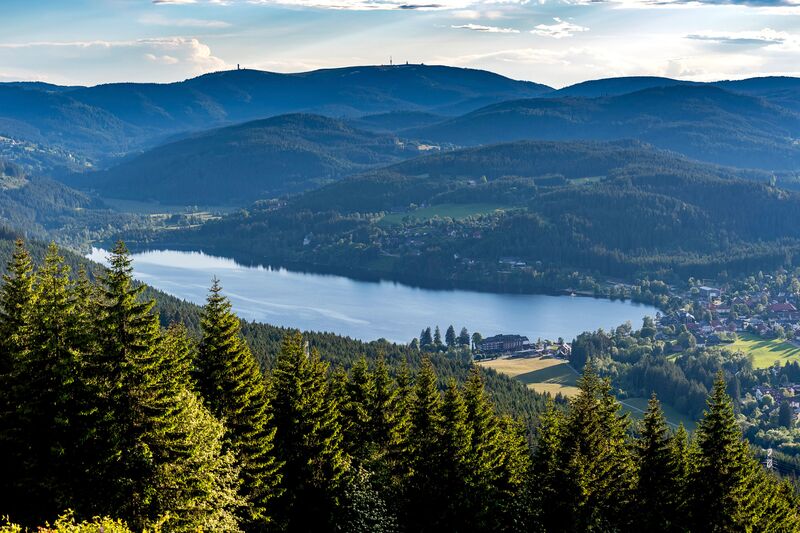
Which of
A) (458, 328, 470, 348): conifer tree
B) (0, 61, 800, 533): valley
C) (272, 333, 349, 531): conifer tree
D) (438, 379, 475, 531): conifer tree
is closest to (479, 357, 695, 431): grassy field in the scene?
(0, 61, 800, 533): valley

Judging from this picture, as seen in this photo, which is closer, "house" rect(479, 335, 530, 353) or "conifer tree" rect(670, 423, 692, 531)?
"conifer tree" rect(670, 423, 692, 531)

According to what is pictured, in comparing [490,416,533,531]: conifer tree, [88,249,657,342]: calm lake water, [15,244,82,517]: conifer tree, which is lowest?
[88,249,657,342]: calm lake water

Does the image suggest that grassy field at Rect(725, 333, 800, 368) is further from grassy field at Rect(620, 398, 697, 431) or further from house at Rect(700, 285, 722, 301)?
house at Rect(700, 285, 722, 301)

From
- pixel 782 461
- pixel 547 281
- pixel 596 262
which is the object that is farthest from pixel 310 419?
pixel 596 262

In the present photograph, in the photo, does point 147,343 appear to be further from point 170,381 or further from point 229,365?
point 229,365

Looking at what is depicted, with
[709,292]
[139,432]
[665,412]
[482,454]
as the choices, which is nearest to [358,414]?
[482,454]

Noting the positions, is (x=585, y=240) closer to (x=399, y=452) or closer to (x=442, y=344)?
(x=442, y=344)
